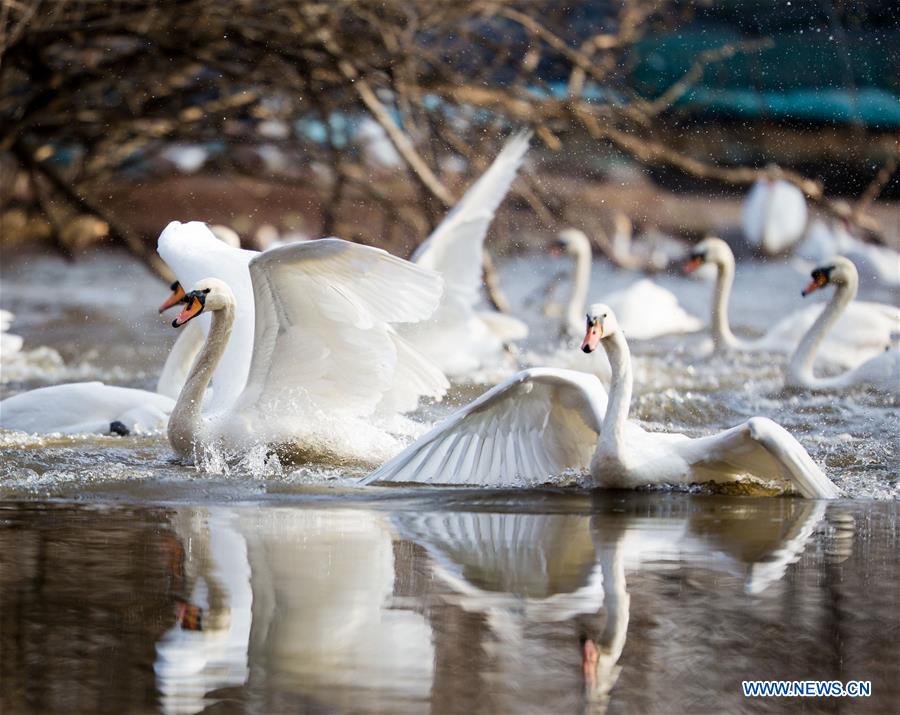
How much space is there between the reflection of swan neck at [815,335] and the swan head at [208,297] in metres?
3.83

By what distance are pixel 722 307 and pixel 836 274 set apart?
1.34m

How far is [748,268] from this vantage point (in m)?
17.1

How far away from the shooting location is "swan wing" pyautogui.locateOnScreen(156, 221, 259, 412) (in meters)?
7.51

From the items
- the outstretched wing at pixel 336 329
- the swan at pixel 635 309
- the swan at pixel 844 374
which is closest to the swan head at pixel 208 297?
the outstretched wing at pixel 336 329

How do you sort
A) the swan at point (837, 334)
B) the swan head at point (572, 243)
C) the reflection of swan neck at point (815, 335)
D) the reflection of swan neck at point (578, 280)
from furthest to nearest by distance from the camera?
the swan head at point (572, 243), the reflection of swan neck at point (578, 280), the swan at point (837, 334), the reflection of swan neck at point (815, 335)

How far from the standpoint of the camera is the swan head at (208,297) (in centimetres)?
699

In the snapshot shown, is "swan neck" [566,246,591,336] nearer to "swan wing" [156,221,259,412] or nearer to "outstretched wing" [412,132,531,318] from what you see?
"outstretched wing" [412,132,531,318]

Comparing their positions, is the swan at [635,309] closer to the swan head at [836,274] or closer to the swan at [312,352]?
the swan head at [836,274]

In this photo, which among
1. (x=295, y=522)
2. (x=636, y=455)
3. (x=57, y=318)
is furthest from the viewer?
(x=57, y=318)

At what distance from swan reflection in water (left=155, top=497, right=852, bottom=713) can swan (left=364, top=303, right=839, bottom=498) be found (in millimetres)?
199

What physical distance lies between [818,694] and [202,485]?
3403 millimetres

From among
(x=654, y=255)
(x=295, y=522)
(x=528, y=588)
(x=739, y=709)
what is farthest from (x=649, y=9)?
(x=739, y=709)

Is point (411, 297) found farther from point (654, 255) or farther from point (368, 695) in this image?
point (654, 255)

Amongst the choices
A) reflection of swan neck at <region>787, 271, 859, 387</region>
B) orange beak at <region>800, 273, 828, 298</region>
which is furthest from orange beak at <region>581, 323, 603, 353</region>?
orange beak at <region>800, 273, 828, 298</region>
